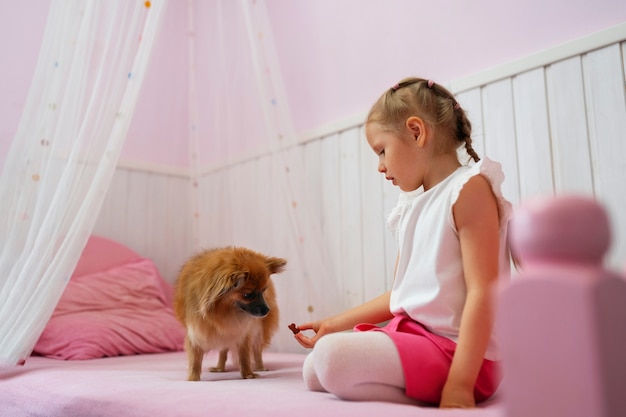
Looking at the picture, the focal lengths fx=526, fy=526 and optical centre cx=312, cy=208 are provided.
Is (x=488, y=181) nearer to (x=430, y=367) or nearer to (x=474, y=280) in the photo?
(x=474, y=280)

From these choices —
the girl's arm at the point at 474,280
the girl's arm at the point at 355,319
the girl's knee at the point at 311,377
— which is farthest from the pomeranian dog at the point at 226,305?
the girl's arm at the point at 474,280

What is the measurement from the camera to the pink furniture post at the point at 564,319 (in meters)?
0.41

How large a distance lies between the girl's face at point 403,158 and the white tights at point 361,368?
434 mm

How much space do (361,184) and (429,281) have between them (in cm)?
126

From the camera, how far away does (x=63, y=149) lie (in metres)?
1.73

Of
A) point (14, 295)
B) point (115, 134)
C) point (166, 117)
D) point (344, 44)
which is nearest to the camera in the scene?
point (14, 295)

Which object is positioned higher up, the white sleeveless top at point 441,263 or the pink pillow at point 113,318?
the white sleeveless top at point 441,263

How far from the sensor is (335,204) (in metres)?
2.43

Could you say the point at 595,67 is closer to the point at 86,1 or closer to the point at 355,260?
the point at 355,260

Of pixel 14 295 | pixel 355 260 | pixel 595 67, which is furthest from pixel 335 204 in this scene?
pixel 14 295

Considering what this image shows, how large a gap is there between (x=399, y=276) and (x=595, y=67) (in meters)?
1.02

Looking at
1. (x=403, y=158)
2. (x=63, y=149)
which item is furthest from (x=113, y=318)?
(x=403, y=158)

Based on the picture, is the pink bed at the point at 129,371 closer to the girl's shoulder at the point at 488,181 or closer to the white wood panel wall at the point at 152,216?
the white wood panel wall at the point at 152,216

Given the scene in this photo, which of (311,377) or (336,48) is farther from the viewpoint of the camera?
(336,48)
